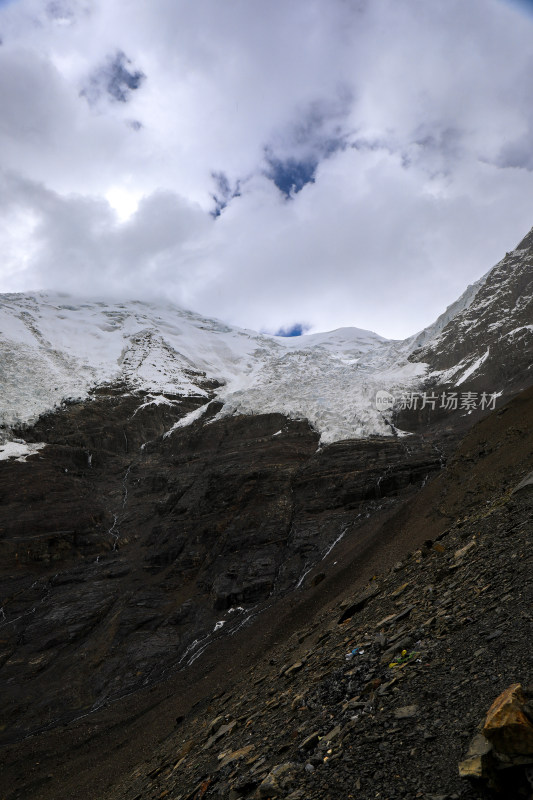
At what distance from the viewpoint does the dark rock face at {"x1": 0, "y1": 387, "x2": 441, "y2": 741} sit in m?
31.9

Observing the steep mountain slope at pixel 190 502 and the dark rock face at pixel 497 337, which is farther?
the dark rock face at pixel 497 337

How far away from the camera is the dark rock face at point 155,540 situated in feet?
105

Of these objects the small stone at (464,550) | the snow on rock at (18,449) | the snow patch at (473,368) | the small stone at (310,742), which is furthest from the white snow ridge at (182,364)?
the small stone at (310,742)

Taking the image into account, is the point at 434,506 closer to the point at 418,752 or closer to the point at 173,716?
the point at 173,716

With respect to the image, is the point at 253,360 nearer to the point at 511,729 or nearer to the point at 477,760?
the point at 477,760

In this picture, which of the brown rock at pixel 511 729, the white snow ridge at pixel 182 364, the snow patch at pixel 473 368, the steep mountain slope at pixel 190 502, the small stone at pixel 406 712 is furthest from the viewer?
the white snow ridge at pixel 182 364

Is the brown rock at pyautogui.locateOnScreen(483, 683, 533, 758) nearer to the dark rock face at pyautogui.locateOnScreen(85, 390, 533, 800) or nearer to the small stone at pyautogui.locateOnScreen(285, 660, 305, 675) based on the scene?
the dark rock face at pyautogui.locateOnScreen(85, 390, 533, 800)

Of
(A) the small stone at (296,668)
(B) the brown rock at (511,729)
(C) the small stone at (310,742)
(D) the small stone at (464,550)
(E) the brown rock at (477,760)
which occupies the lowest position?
(A) the small stone at (296,668)

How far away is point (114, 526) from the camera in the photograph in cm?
5259

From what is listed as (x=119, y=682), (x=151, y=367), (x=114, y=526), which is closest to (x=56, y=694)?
(x=119, y=682)

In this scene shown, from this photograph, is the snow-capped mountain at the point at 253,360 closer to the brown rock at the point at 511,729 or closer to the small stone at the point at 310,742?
the small stone at the point at 310,742

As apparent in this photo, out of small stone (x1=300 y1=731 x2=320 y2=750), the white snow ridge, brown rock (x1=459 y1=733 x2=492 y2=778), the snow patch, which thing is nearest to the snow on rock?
the white snow ridge

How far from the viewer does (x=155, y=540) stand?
155ft

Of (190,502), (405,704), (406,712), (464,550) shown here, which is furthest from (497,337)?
(406,712)
